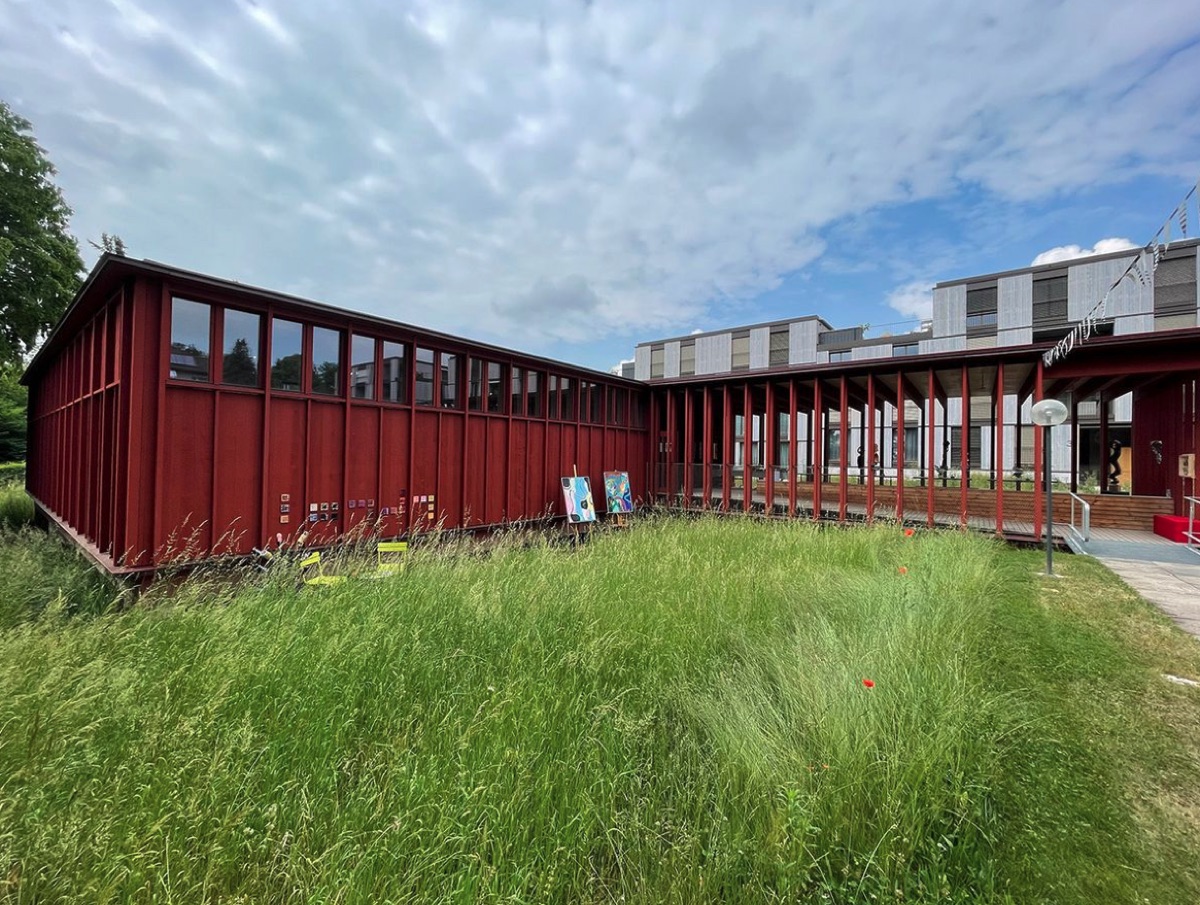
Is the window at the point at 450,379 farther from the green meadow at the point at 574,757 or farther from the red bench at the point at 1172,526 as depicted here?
the red bench at the point at 1172,526

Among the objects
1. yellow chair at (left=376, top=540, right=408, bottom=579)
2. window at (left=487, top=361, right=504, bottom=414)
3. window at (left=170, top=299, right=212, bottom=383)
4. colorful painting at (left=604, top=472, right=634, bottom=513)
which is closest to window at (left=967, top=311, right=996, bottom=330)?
colorful painting at (left=604, top=472, right=634, bottom=513)

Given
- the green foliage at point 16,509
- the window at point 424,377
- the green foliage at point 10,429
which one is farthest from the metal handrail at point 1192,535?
the green foliage at point 10,429

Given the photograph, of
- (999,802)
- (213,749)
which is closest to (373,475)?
(213,749)

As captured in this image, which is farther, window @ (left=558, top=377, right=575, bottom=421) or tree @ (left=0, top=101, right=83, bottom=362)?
tree @ (left=0, top=101, right=83, bottom=362)

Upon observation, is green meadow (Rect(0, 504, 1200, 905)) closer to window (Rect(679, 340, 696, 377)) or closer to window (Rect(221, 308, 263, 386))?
window (Rect(221, 308, 263, 386))

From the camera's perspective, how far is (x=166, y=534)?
6.26m

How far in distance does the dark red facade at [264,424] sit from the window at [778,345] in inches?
1365

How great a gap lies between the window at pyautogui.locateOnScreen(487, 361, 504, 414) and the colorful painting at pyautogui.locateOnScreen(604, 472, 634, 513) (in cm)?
421

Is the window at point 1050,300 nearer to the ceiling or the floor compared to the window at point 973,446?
nearer to the ceiling

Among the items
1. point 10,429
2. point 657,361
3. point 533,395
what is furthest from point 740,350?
point 10,429

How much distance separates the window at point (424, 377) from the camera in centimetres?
928

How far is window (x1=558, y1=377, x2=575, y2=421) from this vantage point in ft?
41.5

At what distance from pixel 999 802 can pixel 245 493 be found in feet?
27.3

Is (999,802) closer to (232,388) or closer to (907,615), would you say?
(907,615)
